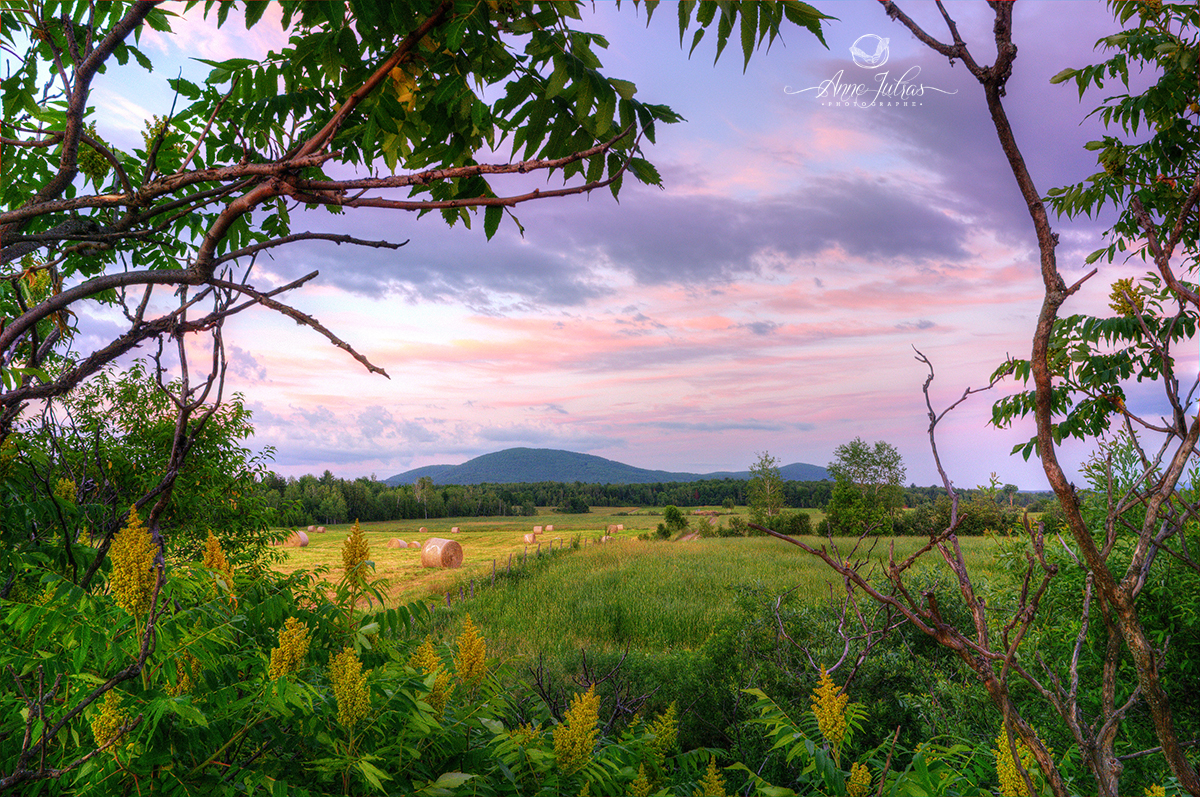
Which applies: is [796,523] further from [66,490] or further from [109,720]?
[109,720]

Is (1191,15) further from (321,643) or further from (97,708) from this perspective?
(97,708)

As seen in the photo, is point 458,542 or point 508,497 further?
point 508,497

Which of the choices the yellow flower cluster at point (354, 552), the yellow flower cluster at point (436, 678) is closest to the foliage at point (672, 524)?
the yellow flower cluster at point (436, 678)

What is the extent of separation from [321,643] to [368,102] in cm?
283

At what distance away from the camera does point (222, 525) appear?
11.5 m

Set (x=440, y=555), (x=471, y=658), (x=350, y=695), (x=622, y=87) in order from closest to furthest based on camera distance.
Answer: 1. (x=622, y=87)
2. (x=350, y=695)
3. (x=471, y=658)
4. (x=440, y=555)

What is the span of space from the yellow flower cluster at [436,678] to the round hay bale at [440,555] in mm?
30072

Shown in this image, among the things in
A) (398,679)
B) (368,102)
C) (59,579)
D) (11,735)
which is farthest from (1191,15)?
(11,735)

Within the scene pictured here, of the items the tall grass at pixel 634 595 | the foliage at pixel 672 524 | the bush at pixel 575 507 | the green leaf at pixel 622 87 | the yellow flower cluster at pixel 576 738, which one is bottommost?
the bush at pixel 575 507

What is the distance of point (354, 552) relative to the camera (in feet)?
9.89

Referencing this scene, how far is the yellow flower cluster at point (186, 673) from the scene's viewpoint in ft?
8.11

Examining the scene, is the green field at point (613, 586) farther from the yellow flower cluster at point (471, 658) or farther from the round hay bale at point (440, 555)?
the yellow flower cluster at point (471, 658)

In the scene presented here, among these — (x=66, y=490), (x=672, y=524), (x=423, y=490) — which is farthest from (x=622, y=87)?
(x=423, y=490)

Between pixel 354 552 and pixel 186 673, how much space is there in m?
0.79
